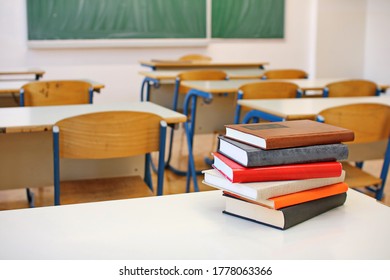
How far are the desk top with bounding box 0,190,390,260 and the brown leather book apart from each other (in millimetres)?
139

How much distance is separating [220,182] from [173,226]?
0.42 ft

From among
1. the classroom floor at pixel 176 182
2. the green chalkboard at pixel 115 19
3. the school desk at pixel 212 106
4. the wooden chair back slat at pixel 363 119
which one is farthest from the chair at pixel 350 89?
the green chalkboard at pixel 115 19

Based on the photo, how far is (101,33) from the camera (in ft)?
23.2

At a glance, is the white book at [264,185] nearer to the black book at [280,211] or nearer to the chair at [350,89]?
the black book at [280,211]

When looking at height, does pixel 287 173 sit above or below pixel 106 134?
above

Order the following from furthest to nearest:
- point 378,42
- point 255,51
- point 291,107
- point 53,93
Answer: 1. point 378,42
2. point 255,51
3. point 53,93
4. point 291,107

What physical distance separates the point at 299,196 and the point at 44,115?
1.68 meters

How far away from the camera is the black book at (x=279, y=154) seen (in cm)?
100

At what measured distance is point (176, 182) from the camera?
4152mm

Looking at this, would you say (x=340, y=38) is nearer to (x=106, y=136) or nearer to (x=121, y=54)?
(x=121, y=54)

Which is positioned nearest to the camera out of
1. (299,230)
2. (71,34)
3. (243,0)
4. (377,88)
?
(299,230)

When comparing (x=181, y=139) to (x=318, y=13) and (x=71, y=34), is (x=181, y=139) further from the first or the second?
(x=318, y=13)

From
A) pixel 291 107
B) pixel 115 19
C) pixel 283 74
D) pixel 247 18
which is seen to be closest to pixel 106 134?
pixel 291 107
